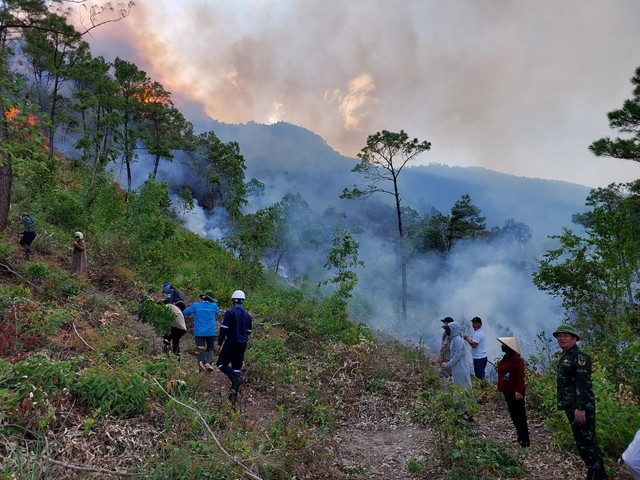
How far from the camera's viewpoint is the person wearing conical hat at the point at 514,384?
5.12m

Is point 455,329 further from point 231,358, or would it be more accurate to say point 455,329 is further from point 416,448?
point 231,358

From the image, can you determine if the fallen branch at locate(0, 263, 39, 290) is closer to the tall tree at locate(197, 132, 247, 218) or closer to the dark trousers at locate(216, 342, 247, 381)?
the dark trousers at locate(216, 342, 247, 381)

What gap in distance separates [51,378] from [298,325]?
290 inches

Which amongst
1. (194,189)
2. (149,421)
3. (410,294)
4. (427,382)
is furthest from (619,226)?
(194,189)

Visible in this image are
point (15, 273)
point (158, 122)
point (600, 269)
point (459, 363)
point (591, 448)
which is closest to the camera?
point (591, 448)

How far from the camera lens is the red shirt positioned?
511 cm

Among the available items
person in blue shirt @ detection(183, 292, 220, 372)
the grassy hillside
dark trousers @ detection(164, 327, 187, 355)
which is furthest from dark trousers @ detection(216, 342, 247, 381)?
dark trousers @ detection(164, 327, 187, 355)

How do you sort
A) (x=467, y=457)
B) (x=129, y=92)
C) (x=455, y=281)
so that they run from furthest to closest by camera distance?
(x=455, y=281) → (x=129, y=92) → (x=467, y=457)

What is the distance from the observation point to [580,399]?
3926mm

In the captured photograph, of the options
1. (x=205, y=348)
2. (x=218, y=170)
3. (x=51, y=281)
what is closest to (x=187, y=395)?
(x=205, y=348)

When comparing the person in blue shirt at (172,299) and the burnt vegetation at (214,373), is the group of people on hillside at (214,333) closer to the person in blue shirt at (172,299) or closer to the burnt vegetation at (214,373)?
the person in blue shirt at (172,299)

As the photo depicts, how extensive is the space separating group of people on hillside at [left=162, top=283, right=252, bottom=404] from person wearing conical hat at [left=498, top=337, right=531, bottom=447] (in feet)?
12.5

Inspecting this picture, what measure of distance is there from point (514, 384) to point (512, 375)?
4.5 inches

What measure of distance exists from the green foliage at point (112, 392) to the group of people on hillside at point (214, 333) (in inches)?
68.3
